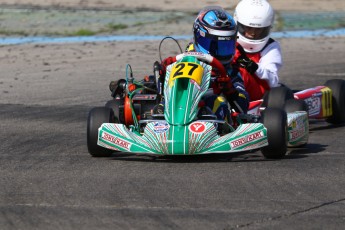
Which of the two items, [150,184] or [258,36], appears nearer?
[150,184]

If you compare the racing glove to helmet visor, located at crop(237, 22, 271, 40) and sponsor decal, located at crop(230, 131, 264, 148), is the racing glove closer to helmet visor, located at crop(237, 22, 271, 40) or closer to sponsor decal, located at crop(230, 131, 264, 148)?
helmet visor, located at crop(237, 22, 271, 40)

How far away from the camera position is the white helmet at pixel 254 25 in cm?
890

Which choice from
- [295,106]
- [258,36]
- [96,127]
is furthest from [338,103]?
[96,127]

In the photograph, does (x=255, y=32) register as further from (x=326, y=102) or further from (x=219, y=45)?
(x=219, y=45)

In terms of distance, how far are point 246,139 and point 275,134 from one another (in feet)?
0.69

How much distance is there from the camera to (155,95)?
7.30 m

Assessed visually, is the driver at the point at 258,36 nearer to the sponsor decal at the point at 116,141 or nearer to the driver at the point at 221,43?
the driver at the point at 221,43

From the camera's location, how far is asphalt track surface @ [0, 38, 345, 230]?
16.0 ft

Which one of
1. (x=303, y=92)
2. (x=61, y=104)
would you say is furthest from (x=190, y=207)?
(x=61, y=104)

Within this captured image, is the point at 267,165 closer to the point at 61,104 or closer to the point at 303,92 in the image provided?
the point at 303,92

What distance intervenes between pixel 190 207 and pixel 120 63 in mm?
8482

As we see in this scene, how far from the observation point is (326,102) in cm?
870

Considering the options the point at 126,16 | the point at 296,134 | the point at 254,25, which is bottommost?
the point at 126,16

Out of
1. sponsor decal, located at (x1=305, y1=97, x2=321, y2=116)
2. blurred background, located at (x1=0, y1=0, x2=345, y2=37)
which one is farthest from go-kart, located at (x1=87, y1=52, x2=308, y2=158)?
blurred background, located at (x1=0, y1=0, x2=345, y2=37)
